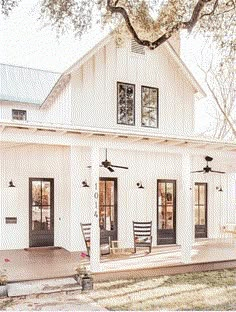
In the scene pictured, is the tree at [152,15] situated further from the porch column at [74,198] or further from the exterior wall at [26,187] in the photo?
the exterior wall at [26,187]

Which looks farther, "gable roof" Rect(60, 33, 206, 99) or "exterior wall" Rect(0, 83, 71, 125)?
"exterior wall" Rect(0, 83, 71, 125)

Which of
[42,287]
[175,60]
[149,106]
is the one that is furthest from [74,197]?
[175,60]

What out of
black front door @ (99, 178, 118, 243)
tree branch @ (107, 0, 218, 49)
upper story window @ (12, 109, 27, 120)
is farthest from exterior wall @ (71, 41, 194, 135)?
upper story window @ (12, 109, 27, 120)

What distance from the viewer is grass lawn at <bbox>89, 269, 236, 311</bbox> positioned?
674 centimetres

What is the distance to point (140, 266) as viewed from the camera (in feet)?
28.7

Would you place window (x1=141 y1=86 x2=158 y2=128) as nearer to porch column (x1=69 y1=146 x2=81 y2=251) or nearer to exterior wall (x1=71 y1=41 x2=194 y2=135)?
exterior wall (x1=71 y1=41 x2=194 y2=135)

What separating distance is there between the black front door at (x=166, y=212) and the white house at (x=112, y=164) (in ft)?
0.10

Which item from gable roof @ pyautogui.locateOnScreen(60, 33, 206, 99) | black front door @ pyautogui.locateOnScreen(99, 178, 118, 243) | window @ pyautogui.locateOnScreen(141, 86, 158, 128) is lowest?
black front door @ pyautogui.locateOnScreen(99, 178, 118, 243)

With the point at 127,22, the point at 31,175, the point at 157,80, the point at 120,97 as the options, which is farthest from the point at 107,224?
the point at 127,22

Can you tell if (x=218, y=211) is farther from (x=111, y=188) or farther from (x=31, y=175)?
(x=31, y=175)

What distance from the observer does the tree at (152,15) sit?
9.05m

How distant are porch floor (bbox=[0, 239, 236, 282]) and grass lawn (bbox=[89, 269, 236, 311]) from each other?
31 centimetres

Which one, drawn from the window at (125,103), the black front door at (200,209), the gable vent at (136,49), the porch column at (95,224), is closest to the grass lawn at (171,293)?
the porch column at (95,224)

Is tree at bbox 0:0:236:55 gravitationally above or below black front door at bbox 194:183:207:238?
above
